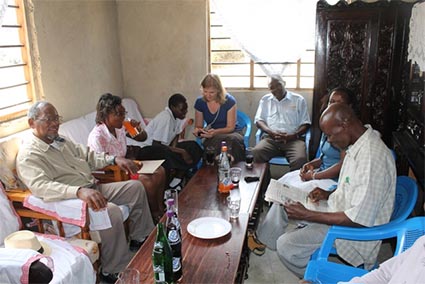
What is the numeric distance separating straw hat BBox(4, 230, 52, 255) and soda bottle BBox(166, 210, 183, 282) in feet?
2.47

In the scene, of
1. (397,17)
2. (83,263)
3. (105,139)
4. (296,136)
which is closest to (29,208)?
(83,263)

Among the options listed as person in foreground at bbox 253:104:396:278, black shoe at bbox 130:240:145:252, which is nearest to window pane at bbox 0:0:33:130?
black shoe at bbox 130:240:145:252

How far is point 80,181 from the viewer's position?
2.40 metres

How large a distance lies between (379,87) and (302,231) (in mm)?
Result: 1873

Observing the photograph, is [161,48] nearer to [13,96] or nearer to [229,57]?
[229,57]

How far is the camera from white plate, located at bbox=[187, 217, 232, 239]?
5.71ft

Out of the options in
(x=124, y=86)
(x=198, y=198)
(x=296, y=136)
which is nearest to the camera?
(x=198, y=198)

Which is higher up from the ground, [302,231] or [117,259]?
Answer: [302,231]

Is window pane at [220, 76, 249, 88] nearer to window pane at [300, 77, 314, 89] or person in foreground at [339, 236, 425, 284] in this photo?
window pane at [300, 77, 314, 89]

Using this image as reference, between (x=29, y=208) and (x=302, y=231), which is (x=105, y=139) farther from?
(x=302, y=231)

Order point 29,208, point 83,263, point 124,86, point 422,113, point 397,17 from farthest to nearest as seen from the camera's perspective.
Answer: point 124,86 < point 397,17 < point 422,113 < point 29,208 < point 83,263

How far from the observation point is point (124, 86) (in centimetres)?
439

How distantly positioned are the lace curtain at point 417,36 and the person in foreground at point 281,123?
1097 mm

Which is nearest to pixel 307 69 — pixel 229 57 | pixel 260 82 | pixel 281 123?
pixel 260 82
